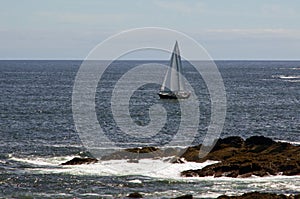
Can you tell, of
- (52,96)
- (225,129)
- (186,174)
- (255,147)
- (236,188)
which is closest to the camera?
(236,188)

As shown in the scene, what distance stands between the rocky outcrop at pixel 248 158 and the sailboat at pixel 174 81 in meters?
57.3

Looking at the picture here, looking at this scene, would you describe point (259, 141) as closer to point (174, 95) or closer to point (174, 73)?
point (174, 73)

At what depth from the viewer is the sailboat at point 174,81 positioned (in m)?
116

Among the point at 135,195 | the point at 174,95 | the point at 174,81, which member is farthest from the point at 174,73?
the point at 135,195

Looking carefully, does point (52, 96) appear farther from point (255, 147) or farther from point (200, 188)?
point (200, 188)

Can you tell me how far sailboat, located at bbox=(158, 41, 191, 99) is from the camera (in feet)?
380

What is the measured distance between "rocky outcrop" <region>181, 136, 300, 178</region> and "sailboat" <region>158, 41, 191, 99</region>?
2256 inches

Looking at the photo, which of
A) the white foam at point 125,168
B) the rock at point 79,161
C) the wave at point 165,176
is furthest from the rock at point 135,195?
the rock at point 79,161

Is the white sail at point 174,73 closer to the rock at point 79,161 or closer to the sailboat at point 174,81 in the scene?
the sailboat at point 174,81

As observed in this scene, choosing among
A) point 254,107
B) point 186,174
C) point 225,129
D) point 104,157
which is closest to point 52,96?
point 254,107

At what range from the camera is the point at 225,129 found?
79812 mm

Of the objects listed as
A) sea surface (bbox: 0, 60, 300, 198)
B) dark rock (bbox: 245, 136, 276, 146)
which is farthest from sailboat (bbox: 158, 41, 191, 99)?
dark rock (bbox: 245, 136, 276, 146)

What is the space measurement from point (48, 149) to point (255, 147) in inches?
741

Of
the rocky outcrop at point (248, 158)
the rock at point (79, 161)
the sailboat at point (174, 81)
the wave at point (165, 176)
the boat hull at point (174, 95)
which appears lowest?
the wave at point (165, 176)
